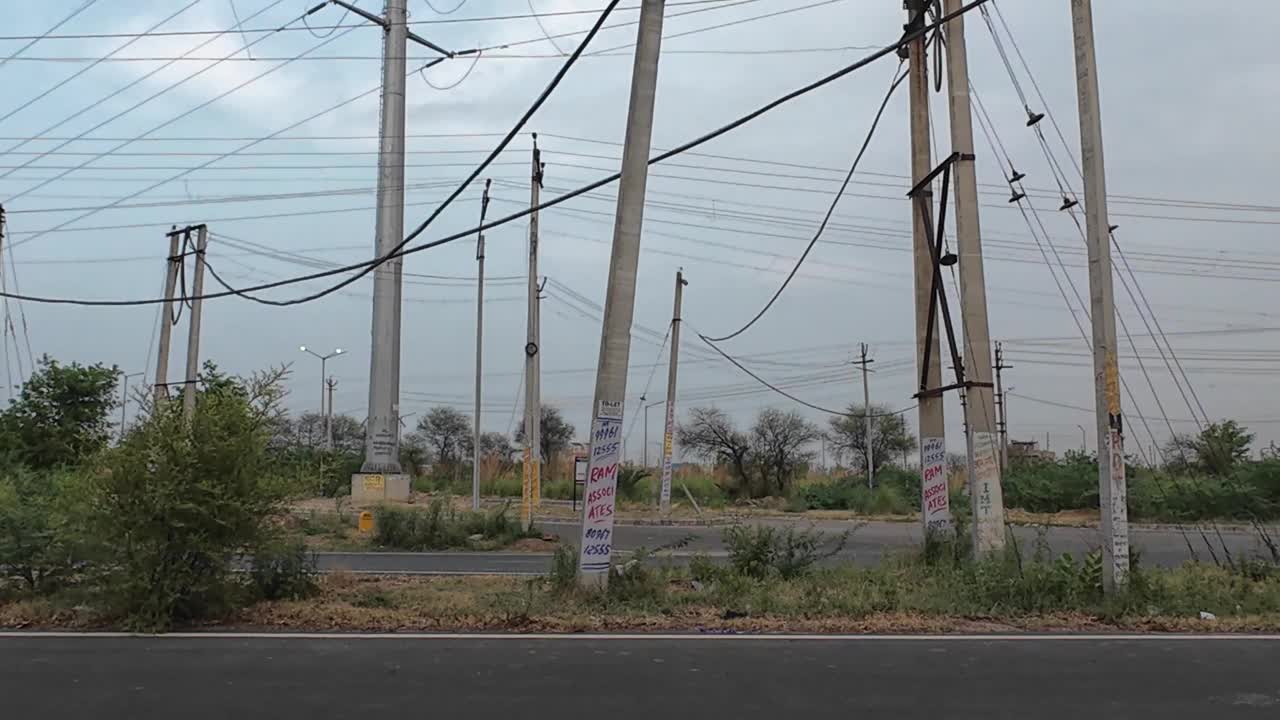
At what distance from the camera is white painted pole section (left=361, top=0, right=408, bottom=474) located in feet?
124

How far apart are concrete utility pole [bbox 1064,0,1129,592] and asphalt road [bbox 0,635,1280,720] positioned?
188 centimetres

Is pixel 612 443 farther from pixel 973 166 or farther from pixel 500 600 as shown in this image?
pixel 973 166

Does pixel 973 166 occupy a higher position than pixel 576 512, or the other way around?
pixel 973 166

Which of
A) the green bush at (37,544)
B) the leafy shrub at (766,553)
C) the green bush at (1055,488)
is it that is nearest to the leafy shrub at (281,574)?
the green bush at (37,544)

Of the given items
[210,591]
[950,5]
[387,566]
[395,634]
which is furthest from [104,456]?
[950,5]

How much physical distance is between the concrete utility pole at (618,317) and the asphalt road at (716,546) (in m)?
2.47

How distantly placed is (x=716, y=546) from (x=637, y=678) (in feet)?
52.8

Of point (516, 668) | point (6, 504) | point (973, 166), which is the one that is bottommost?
point (516, 668)

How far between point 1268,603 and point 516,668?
9.19m

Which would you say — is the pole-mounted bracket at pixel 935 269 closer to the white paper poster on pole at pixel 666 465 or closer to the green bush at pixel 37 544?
the green bush at pixel 37 544

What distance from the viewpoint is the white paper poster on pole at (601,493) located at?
39.1 ft

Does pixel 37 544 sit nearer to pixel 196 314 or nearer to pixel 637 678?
pixel 637 678

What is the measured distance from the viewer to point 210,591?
1081 cm

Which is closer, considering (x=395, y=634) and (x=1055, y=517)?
Result: (x=395, y=634)
